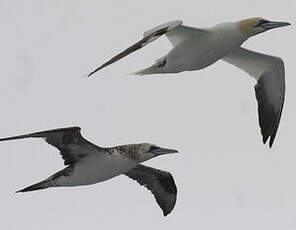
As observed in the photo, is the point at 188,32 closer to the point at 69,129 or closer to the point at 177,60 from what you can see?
the point at 177,60

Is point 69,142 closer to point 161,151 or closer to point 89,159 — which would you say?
point 89,159

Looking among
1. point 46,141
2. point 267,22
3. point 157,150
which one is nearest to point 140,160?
point 157,150

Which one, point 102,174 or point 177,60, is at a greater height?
point 177,60

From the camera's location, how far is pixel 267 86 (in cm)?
2445

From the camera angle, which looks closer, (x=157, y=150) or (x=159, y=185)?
(x=157, y=150)

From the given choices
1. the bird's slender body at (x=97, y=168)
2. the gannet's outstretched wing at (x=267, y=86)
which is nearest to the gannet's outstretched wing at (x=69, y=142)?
the bird's slender body at (x=97, y=168)

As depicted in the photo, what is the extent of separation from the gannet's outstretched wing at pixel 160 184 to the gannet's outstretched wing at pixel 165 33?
9.63 feet

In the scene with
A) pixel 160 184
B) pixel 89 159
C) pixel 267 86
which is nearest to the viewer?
pixel 89 159

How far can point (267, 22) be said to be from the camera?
22.0 m

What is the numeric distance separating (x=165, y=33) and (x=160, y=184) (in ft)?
16.6

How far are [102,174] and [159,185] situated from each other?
10.8ft

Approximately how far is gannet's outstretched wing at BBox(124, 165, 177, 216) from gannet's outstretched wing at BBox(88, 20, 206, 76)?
294 cm

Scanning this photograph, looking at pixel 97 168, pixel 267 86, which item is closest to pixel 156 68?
pixel 97 168

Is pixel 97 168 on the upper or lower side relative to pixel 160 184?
upper
